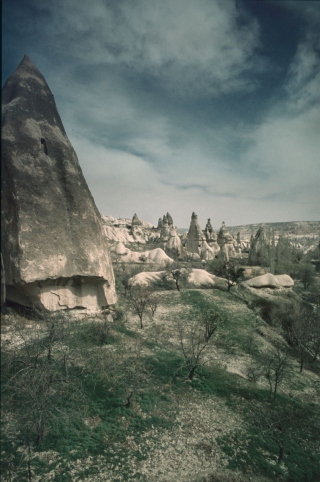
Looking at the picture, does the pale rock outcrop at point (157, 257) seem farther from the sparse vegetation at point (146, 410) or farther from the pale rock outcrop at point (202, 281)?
the sparse vegetation at point (146, 410)

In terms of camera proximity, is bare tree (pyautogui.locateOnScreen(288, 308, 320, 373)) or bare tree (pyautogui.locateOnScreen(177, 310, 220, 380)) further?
bare tree (pyautogui.locateOnScreen(288, 308, 320, 373))

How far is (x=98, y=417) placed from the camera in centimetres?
866

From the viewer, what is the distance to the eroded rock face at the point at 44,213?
12023mm

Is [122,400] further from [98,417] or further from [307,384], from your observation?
[307,384]

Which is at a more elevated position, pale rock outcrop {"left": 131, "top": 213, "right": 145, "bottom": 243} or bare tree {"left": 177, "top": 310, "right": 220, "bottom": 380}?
pale rock outcrop {"left": 131, "top": 213, "right": 145, "bottom": 243}

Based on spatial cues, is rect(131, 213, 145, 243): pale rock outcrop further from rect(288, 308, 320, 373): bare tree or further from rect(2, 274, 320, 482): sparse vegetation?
rect(2, 274, 320, 482): sparse vegetation

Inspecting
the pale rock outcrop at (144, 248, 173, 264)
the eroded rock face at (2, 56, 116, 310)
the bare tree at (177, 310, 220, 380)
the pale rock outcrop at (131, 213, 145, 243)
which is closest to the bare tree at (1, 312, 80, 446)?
the eroded rock face at (2, 56, 116, 310)

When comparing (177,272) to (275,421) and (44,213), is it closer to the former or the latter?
(44,213)

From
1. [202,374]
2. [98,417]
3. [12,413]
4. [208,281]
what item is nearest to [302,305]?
[208,281]

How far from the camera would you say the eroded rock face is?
12.0 meters

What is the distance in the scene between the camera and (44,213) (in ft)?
41.8

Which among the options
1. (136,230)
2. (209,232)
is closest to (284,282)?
(209,232)

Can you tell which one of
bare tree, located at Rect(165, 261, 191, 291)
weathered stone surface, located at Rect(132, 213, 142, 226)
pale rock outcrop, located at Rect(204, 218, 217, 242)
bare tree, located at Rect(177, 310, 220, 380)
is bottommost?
bare tree, located at Rect(177, 310, 220, 380)

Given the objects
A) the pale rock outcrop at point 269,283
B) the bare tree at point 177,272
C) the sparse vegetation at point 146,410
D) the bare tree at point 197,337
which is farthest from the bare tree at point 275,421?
the pale rock outcrop at point 269,283
